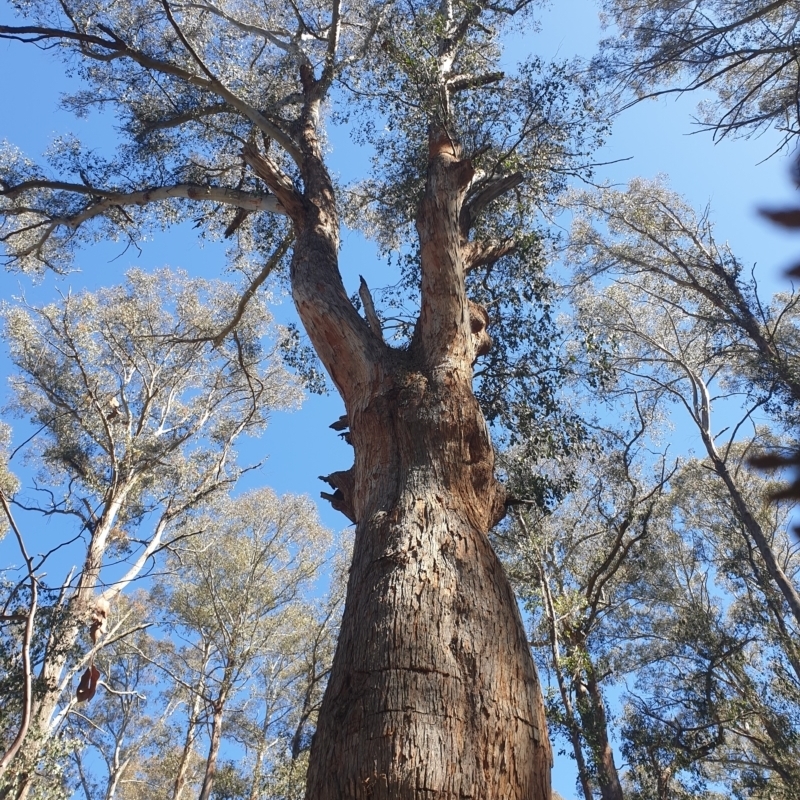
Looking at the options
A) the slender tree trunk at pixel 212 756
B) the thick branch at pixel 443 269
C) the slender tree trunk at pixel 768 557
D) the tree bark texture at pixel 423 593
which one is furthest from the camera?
the slender tree trunk at pixel 212 756

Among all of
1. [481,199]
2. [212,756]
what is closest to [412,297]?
[481,199]

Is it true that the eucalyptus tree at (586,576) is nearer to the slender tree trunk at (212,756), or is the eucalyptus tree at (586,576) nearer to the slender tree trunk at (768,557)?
the slender tree trunk at (768,557)

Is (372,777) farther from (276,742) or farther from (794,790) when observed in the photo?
(276,742)

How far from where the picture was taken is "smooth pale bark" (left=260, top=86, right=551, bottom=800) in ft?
5.49

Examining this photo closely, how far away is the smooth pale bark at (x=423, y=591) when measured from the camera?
1.67 m

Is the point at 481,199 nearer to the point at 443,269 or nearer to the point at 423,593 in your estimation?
the point at 443,269

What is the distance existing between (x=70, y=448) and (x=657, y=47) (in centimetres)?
1068

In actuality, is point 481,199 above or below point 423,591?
above

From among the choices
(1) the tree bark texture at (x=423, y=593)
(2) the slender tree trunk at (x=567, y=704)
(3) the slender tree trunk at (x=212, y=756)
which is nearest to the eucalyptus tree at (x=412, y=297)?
(1) the tree bark texture at (x=423, y=593)

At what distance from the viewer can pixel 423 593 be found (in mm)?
2105

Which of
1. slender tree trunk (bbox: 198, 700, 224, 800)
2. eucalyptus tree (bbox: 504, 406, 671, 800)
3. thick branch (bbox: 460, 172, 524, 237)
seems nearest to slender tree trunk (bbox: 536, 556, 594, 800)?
eucalyptus tree (bbox: 504, 406, 671, 800)

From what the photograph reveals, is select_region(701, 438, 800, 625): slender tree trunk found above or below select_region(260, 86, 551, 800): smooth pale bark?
above

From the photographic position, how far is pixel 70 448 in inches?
449

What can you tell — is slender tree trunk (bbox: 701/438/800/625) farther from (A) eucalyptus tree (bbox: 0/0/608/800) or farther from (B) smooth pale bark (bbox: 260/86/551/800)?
(B) smooth pale bark (bbox: 260/86/551/800)
